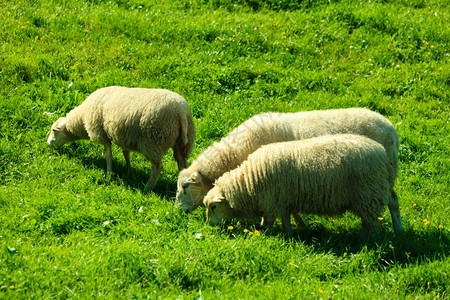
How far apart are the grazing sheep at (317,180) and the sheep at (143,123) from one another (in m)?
1.37

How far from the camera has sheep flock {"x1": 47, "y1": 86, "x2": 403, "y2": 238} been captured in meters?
6.20

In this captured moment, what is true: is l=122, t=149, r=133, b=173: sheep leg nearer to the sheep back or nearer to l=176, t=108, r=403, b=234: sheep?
the sheep back

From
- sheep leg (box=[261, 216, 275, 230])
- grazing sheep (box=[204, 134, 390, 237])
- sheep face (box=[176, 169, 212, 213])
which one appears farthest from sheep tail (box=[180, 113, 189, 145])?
sheep leg (box=[261, 216, 275, 230])

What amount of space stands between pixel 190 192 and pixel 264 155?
3.72 feet

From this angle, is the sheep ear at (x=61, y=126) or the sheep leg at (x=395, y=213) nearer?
the sheep leg at (x=395, y=213)

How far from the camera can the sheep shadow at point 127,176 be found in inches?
302

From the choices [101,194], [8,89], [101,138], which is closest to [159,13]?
[8,89]

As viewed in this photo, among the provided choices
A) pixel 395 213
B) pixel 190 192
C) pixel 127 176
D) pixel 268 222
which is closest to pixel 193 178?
pixel 190 192

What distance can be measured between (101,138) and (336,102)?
13.6ft

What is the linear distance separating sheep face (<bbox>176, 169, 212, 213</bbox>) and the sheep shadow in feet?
1.35

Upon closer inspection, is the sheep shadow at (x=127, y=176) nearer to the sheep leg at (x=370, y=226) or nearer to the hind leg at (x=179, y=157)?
the hind leg at (x=179, y=157)

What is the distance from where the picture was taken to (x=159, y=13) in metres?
12.1

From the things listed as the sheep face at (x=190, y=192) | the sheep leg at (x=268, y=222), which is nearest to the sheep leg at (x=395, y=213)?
the sheep leg at (x=268, y=222)

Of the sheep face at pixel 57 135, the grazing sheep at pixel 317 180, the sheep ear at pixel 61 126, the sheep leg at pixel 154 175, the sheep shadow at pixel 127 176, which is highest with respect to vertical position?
the grazing sheep at pixel 317 180
